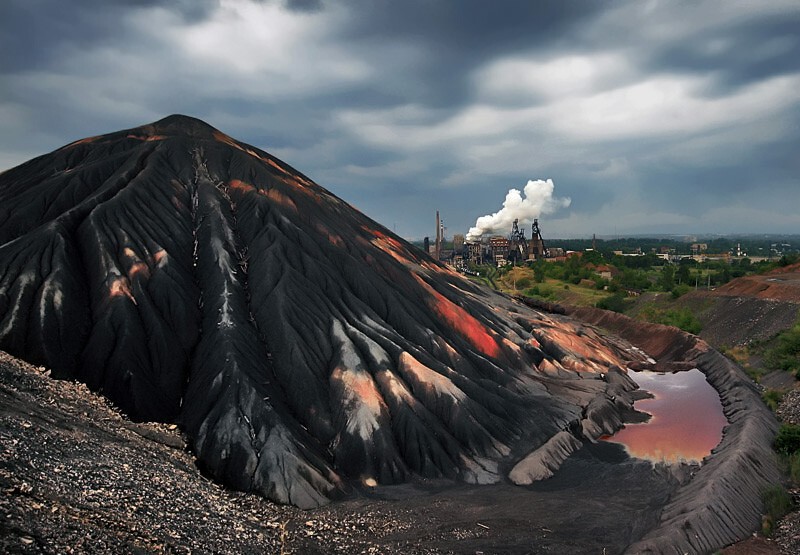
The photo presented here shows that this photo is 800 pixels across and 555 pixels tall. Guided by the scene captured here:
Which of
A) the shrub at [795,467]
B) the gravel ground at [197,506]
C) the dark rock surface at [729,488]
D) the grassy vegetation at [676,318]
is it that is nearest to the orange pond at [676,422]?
the dark rock surface at [729,488]

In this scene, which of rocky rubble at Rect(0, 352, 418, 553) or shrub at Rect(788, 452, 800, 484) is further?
shrub at Rect(788, 452, 800, 484)

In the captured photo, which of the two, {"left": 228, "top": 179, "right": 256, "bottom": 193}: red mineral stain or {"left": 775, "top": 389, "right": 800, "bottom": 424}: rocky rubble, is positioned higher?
{"left": 228, "top": 179, "right": 256, "bottom": 193}: red mineral stain

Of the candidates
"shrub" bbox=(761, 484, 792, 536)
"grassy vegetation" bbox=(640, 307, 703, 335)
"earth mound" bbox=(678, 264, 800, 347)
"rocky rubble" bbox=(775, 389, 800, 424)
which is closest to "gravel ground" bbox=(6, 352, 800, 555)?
"shrub" bbox=(761, 484, 792, 536)

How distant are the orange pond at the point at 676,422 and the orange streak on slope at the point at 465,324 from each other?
1313 centimetres

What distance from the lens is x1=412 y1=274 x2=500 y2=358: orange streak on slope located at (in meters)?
51.0

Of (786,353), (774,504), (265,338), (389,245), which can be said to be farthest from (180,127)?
(786,353)

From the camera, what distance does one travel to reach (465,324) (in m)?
52.0

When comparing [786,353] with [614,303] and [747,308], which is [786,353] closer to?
[747,308]

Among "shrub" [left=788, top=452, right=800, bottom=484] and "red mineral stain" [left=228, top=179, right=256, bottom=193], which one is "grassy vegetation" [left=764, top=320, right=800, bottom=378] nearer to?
"shrub" [left=788, top=452, right=800, bottom=484]

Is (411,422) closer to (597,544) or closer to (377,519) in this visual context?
(377,519)

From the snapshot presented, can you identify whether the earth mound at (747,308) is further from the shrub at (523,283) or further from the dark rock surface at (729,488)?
the shrub at (523,283)

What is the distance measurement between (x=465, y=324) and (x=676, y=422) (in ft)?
64.1

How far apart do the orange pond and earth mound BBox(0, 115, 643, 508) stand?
7.99 ft

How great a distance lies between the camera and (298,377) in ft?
114
